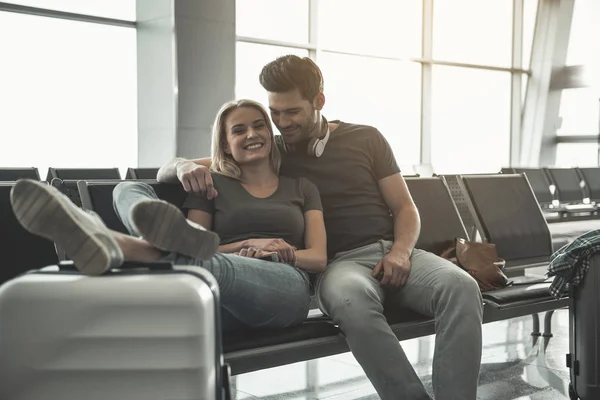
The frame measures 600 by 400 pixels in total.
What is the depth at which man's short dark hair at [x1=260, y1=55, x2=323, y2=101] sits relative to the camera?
2160 millimetres

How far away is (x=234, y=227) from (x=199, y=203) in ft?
0.40

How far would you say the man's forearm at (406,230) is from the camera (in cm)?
217

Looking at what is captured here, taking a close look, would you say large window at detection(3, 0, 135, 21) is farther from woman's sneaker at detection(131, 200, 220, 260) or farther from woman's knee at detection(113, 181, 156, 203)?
woman's sneaker at detection(131, 200, 220, 260)

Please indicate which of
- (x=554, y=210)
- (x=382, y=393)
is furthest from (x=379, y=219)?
(x=554, y=210)

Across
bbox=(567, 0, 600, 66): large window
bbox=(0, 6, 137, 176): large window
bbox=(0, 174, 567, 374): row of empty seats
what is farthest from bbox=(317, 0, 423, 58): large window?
bbox=(0, 174, 567, 374): row of empty seats

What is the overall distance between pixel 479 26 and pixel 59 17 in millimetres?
6495

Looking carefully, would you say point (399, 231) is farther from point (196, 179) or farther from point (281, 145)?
point (196, 179)

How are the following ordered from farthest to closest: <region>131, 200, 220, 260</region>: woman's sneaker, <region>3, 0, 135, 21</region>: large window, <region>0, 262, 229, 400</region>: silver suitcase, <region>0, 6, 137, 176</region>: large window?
<region>3, 0, 135, 21</region>: large window
<region>0, 6, 137, 176</region>: large window
<region>131, 200, 220, 260</region>: woman's sneaker
<region>0, 262, 229, 400</region>: silver suitcase

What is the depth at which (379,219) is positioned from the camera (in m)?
2.26

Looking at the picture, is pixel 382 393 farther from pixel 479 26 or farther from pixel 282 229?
pixel 479 26

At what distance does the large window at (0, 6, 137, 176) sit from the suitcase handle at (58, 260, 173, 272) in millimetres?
5627

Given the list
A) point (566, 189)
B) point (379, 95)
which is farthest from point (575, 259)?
point (379, 95)

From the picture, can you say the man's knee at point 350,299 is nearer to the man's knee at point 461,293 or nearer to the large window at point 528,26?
the man's knee at point 461,293

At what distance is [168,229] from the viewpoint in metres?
1.32
